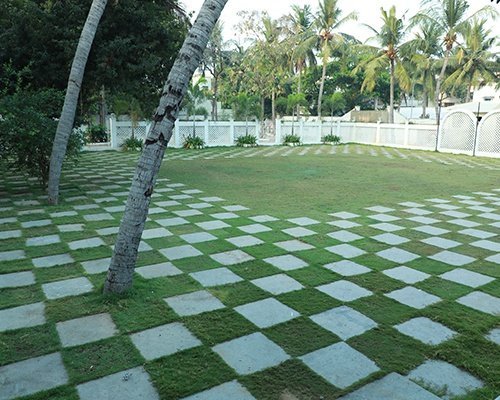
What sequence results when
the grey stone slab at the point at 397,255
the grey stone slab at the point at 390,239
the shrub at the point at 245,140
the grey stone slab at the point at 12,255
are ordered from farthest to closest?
the shrub at the point at 245,140, the grey stone slab at the point at 390,239, the grey stone slab at the point at 397,255, the grey stone slab at the point at 12,255

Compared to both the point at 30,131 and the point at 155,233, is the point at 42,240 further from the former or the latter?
the point at 30,131

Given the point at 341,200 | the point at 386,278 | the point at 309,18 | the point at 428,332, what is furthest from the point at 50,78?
Result: the point at 309,18

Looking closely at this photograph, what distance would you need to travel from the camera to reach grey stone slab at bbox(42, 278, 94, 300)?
295cm

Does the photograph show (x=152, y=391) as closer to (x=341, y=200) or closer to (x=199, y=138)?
(x=341, y=200)

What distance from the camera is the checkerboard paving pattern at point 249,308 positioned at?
2031 mm

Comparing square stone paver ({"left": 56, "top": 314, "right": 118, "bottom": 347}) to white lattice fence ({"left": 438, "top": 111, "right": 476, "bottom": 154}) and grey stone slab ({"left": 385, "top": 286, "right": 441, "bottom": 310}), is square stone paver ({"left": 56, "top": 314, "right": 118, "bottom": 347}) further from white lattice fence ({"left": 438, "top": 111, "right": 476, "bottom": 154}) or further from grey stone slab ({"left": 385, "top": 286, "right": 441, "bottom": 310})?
white lattice fence ({"left": 438, "top": 111, "right": 476, "bottom": 154})

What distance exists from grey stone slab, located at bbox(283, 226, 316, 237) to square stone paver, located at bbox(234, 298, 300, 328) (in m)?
1.70

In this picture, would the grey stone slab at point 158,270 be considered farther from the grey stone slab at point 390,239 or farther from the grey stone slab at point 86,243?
the grey stone slab at point 390,239

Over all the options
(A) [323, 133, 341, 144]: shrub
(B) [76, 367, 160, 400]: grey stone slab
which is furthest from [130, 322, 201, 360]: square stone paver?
(A) [323, 133, 341, 144]: shrub

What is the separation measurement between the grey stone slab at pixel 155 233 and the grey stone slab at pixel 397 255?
2299mm

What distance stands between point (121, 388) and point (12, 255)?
245 centimetres

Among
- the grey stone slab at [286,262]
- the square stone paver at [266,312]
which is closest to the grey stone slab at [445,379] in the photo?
the square stone paver at [266,312]

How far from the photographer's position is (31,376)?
2.02 metres

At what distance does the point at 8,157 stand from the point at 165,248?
3729 mm
